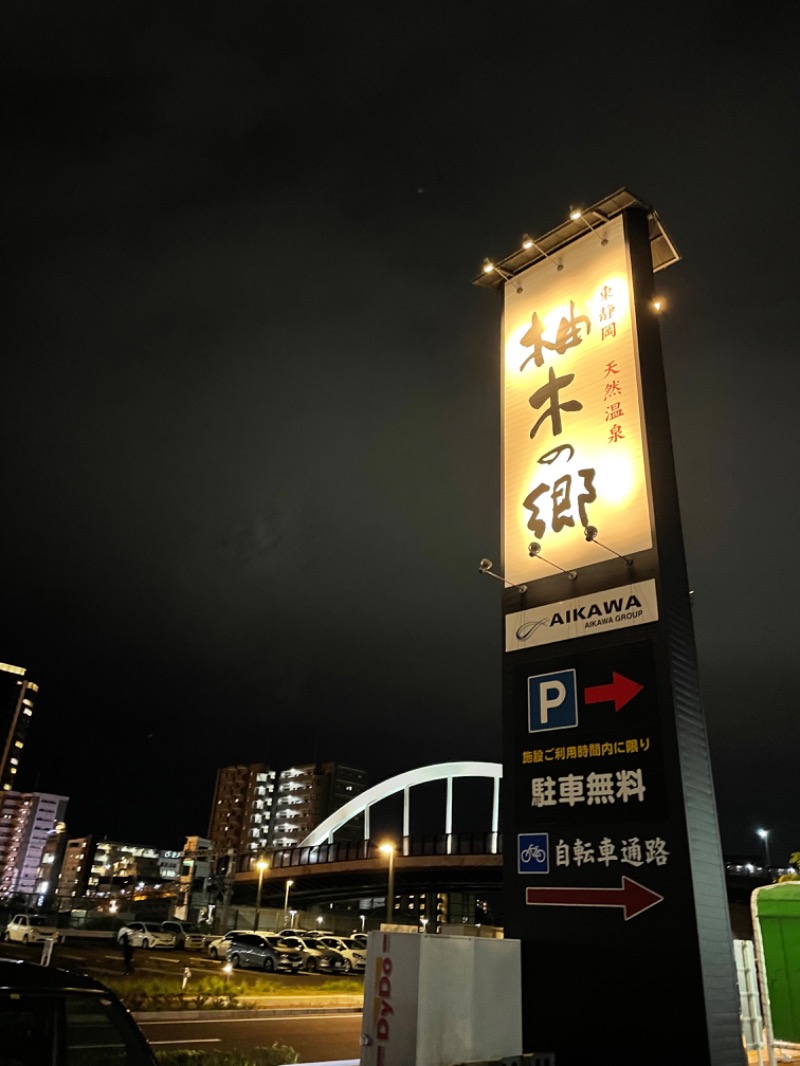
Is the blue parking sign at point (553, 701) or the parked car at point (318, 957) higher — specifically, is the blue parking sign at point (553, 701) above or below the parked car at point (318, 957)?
above

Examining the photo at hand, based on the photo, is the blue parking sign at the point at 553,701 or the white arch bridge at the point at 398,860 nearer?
the blue parking sign at the point at 553,701

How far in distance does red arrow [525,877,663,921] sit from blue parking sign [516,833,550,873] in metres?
0.29

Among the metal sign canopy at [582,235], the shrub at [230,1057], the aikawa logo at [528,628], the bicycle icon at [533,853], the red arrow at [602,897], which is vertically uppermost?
the metal sign canopy at [582,235]

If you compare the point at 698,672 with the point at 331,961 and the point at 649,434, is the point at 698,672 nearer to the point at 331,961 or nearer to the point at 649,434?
the point at 649,434

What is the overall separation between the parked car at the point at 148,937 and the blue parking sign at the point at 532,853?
127 ft

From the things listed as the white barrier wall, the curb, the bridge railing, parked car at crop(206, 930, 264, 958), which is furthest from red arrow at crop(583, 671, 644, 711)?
the bridge railing

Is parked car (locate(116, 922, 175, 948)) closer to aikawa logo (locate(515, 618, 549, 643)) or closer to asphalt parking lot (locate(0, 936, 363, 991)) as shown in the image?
asphalt parking lot (locate(0, 936, 363, 991))

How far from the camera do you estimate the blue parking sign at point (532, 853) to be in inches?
418

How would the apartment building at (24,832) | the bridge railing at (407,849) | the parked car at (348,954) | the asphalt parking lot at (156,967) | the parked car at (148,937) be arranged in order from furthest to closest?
the apartment building at (24,832) → the bridge railing at (407,849) → the parked car at (148,937) → the parked car at (348,954) → the asphalt parking lot at (156,967)

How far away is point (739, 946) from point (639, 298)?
1075 cm

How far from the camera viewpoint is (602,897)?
32.3ft

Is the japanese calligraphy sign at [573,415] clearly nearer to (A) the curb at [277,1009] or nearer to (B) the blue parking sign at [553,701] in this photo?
(B) the blue parking sign at [553,701]

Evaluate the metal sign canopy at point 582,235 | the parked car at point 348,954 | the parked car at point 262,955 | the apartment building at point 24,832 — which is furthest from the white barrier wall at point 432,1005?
the apartment building at point 24,832

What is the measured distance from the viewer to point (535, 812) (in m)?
10.9
